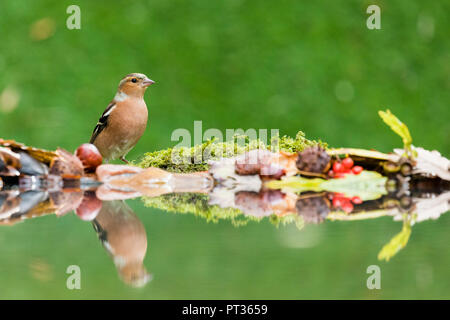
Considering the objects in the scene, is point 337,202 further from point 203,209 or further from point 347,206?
point 203,209

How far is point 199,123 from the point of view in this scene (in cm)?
491

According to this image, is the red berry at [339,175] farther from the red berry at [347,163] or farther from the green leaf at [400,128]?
the green leaf at [400,128]

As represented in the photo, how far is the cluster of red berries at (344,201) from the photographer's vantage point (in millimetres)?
1712

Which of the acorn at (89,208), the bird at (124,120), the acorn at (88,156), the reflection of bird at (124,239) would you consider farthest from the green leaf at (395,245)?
the bird at (124,120)

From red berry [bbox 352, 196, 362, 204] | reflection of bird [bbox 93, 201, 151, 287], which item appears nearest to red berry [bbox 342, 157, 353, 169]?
red berry [bbox 352, 196, 362, 204]

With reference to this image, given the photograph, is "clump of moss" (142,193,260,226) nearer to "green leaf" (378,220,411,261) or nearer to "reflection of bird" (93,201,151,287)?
"reflection of bird" (93,201,151,287)

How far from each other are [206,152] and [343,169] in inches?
34.2

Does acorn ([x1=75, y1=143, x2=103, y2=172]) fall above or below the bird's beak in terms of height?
below

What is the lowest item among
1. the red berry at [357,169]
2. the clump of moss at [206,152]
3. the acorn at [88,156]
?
the red berry at [357,169]

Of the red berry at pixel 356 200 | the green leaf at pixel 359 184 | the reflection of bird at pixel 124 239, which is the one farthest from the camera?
the green leaf at pixel 359 184

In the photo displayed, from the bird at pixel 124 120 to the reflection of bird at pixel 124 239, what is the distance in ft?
4.27

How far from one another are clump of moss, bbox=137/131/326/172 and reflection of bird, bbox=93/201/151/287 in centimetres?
114

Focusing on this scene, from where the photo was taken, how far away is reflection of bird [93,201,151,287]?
0.97 meters

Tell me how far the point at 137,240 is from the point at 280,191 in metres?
0.98
